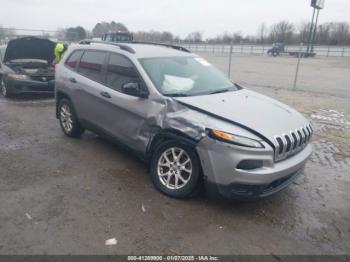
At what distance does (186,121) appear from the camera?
3.62 m

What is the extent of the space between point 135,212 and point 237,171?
121 centimetres

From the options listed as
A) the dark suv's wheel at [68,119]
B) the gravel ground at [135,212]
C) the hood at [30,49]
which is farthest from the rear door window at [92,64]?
the hood at [30,49]

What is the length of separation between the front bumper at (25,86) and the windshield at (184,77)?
5.72 metres

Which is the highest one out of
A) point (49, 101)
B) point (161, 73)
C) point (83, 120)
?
point (161, 73)

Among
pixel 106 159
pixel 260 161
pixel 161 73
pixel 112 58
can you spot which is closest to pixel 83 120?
pixel 106 159

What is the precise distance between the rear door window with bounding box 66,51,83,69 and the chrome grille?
374 centimetres

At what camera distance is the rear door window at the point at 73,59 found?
5573 millimetres

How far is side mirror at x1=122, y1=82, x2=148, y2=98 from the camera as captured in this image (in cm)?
409

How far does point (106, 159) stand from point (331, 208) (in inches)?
127

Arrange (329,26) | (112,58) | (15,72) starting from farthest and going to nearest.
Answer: (329,26) < (15,72) < (112,58)

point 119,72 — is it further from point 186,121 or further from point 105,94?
point 186,121

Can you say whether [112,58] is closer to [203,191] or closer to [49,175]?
[49,175]

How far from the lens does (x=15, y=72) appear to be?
29.6 ft

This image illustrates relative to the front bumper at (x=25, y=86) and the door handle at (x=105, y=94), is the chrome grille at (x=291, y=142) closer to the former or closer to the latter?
the door handle at (x=105, y=94)
